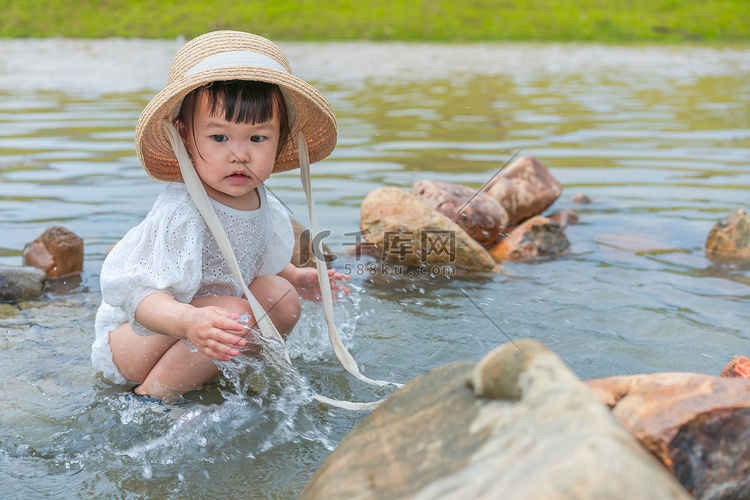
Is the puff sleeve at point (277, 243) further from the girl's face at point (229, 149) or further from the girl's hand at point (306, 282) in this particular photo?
the girl's face at point (229, 149)

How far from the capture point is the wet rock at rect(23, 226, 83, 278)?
3.93m

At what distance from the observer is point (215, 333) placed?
2127 mm

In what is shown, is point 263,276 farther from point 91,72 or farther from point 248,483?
point 91,72

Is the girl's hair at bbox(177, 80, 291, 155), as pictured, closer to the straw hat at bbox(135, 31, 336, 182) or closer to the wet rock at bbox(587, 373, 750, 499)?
the straw hat at bbox(135, 31, 336, 182)

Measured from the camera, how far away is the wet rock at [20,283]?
140 inches

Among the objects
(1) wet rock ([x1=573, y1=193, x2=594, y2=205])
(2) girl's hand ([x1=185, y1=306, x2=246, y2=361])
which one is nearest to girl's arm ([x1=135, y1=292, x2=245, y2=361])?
(2) girl's hand ([x1=185, y1=306, x2=246, y2=361])

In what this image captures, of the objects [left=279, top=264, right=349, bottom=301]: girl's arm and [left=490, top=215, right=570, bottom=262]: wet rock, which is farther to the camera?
[left=490, top=215, right=570, bottom=262]: wet rock

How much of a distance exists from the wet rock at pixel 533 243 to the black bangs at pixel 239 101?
2.23 meters

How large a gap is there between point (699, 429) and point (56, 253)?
3.44m

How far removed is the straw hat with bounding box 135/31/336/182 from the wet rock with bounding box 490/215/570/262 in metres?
1.76

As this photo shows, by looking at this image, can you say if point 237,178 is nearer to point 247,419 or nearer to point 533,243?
point 247,419

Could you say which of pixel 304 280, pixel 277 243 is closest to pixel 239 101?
pixel 277 243

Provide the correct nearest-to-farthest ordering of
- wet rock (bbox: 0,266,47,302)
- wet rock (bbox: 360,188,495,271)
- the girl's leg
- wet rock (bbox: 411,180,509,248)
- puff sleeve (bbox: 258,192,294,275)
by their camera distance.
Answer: the girl's leg → puff sleeve (bbox: 258,192,294,275) → wet rock (bbox: 0,266,47,302) → wet rock (bbox: 360,188,495,271) → wet rock (bbox: 411,180,509,248)

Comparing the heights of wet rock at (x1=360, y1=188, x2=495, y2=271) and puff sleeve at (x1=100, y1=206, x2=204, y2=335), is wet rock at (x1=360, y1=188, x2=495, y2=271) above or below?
below
